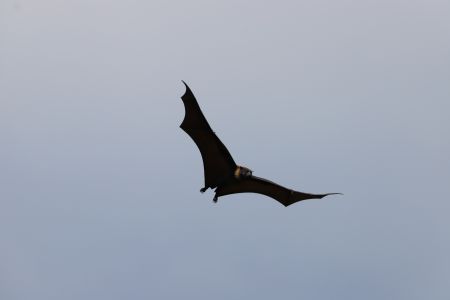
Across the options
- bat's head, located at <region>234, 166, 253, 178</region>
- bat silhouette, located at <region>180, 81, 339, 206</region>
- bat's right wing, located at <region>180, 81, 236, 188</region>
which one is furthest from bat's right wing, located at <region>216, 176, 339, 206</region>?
bat's right wing, located at <region>180, 81, 236, 188</region>

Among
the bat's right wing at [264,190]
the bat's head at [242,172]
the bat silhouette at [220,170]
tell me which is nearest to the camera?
the bat silhouette at [220,170]

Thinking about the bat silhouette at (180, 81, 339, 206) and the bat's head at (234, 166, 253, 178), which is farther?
the bat's head at (234, 166, 253, 178)

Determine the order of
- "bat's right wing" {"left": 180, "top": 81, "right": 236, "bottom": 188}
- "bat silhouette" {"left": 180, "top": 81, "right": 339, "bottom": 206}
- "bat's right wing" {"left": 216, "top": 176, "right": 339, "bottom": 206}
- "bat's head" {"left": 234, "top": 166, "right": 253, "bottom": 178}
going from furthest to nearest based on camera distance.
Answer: "bat's right wing" {"left": 216, "top": 176, "right": 339, "bottom": 206}
"bat's head" {"left": 234, "top": 166, "right": 253, "bottom": 178}
"bat silhouette" {"left": 180, "top": 81, "right": 339, "bottom": 206}
"bat's right wing" {"left": 180, "top": 81, "right": 236, "bottom": 188}

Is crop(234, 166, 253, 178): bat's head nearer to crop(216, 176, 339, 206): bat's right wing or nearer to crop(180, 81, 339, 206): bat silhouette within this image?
crop(180, 81, 339, 206): bat silhouette

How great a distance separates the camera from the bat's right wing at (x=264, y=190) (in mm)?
37812

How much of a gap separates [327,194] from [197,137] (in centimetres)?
759

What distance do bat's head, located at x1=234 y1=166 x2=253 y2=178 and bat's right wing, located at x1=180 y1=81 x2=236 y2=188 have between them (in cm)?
26

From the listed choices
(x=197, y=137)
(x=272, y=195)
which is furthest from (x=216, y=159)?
(x=272, y=195)

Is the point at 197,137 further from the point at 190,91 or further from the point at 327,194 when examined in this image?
the point at 327,194

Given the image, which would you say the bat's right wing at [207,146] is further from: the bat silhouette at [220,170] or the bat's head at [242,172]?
the bat's head at [242,172]

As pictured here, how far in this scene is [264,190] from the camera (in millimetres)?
38750

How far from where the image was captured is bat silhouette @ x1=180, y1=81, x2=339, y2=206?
119 feet

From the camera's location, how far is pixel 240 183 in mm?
38125

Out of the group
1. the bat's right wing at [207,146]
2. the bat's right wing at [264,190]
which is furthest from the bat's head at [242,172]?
the bat's right wing at [264,190]
